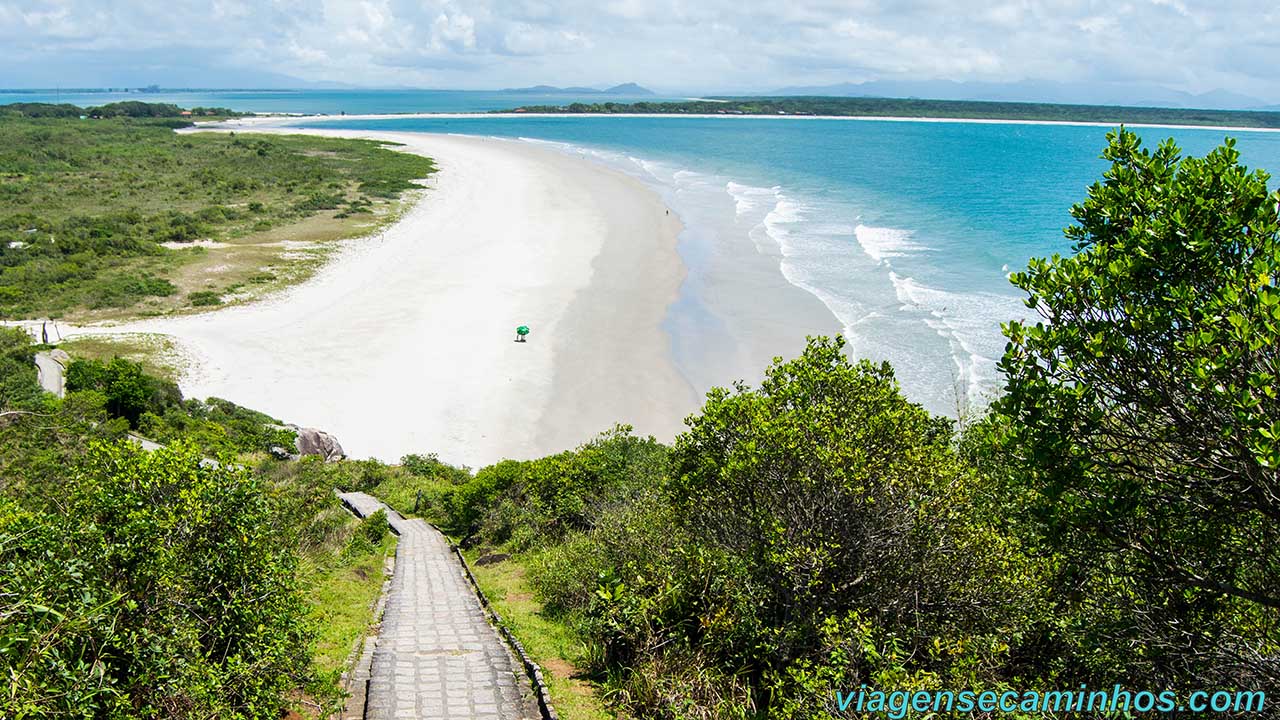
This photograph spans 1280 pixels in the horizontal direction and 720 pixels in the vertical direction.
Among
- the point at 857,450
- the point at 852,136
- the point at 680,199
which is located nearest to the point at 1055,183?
the point at 680,199

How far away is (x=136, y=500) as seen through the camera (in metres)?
6.71

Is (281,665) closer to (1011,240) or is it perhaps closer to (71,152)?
(1011,240)

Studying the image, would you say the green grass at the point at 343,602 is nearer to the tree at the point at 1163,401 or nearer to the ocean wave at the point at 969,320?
the tree at the point at 1163,401

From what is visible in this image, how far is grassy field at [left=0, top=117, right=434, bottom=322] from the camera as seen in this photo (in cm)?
4103

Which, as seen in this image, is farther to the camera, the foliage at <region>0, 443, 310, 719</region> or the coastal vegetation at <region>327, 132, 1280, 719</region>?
the coastal vegetation at <region>327, 132, 1280, 719</region>

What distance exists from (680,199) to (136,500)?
64.8 m

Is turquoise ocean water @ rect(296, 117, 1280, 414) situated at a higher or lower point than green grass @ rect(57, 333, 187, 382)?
higher

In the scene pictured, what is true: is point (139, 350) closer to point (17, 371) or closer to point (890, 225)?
point (17, 371)

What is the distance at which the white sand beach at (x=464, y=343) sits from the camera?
91.9ft

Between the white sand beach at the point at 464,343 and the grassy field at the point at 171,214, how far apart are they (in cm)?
430

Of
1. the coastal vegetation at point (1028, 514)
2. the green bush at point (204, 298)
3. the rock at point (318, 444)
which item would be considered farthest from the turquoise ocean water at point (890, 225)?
the green bush at point (204, 298)

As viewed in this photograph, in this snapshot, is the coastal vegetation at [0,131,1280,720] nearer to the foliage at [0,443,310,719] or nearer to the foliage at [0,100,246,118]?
the foliage at [0,443,310,719]

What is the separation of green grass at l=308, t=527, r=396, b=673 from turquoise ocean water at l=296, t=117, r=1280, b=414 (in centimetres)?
1250

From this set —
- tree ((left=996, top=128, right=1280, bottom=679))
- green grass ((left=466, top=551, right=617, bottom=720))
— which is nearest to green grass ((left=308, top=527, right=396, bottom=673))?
green grass ((left=466, top=551, right=617, bottom=720))
